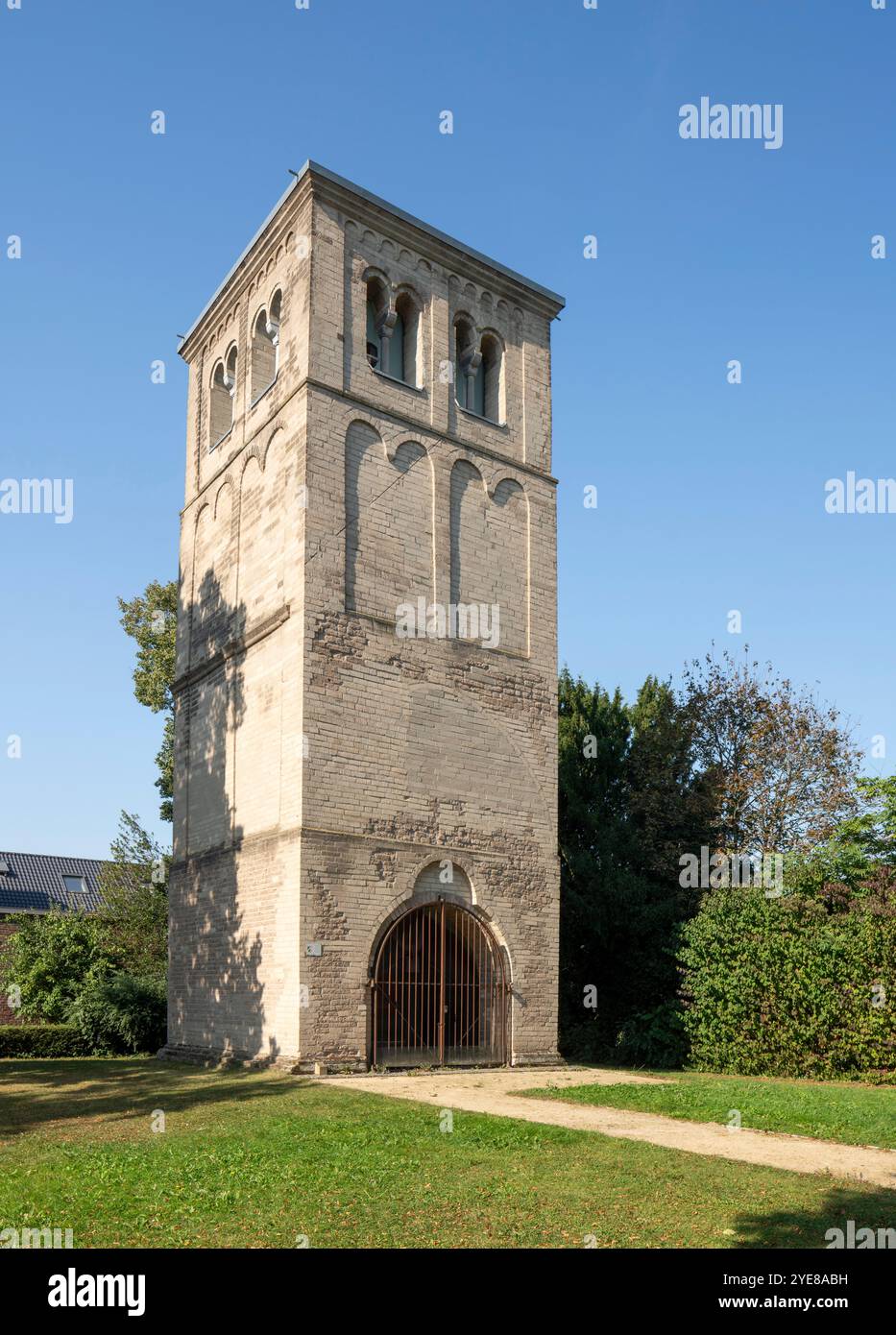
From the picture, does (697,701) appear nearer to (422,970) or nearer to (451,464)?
(451,464)

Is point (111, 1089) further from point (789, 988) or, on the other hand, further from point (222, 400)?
point (222, 400)

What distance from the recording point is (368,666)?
61.4 ft

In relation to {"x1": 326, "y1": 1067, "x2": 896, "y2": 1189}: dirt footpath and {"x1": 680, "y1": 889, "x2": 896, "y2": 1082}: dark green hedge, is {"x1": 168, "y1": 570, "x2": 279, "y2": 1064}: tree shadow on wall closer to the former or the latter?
{"x1": 326, "y1": 1067, "x2": 896, "y2": 1189}: dirt footpath

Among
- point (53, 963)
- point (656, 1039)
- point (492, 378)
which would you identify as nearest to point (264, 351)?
point (492, 378)

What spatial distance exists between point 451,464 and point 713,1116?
1301cm

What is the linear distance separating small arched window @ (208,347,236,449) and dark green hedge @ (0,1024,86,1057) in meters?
13.0

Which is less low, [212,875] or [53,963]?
[212,875]

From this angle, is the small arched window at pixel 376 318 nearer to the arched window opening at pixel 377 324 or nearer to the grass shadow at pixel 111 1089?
the arched window opening at pixel 377 324

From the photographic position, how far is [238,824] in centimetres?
1970

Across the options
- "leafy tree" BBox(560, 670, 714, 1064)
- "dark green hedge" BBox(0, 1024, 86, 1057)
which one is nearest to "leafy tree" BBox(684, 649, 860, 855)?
"leafy tree" BBox(560, 670, 714, 1064)

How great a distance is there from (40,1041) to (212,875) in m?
7.31

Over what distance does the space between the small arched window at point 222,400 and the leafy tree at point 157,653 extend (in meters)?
7.30

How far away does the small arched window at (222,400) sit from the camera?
920 inches
